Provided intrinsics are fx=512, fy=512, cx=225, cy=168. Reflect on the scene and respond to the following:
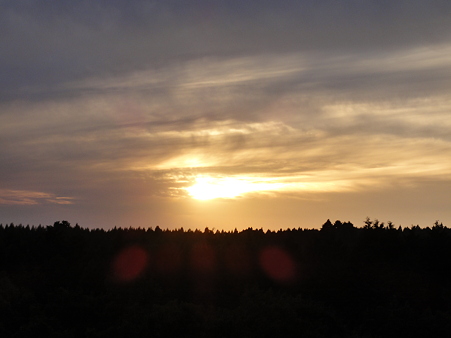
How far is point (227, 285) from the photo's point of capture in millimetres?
76562

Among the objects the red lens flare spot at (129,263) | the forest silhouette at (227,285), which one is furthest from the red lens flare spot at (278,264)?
the red lens flare spot at (129,263)

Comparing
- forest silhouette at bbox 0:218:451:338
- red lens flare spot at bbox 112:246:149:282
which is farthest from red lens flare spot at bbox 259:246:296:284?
red lens flare spot at bbox 112:246:149:282

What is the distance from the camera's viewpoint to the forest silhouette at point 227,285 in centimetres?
3809

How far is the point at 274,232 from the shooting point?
449ft

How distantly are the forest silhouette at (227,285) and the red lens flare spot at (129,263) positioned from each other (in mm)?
227

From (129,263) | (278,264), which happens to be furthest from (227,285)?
(129,263)

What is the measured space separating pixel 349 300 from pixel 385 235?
29221mm

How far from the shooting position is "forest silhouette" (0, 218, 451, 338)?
38.1 metres

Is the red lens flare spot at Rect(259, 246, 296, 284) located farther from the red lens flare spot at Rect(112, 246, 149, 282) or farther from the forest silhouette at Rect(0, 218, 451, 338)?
the red lens flare spot at Rect(112, 246, 149, 282)

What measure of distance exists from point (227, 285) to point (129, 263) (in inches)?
1026

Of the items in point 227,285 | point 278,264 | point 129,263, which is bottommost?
point 227,285

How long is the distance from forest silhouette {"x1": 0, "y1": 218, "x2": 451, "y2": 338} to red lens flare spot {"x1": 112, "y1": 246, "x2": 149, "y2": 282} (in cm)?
23

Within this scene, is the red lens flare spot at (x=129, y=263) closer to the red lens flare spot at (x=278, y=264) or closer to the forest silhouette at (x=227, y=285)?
the forest silhouette at (x=227, y=285)

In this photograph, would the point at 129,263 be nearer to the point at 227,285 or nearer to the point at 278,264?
the point at 227,285
